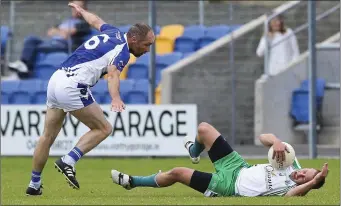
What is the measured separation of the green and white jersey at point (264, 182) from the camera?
12180 mm

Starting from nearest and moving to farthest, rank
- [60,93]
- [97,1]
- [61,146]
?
[60,93] < [61,146] < [97,1]

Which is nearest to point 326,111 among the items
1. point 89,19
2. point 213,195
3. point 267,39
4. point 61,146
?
point 267,39

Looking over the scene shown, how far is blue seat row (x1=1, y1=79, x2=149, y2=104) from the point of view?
2369 centimetres

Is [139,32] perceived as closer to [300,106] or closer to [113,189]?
[113,189]

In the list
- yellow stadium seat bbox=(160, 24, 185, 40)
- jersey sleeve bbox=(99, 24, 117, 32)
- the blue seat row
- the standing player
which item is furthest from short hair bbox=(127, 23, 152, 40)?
yellow stadium seat bbox=(160, 24, 185, 40)

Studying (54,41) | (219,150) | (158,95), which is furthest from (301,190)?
(54,41)

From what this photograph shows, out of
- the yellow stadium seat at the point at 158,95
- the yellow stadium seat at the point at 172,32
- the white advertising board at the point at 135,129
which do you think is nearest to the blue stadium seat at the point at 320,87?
the yellow stadium seat at the point at 158,95

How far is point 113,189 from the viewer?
14.9 meters

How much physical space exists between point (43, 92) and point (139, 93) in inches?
84.9

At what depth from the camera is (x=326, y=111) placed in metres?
24.2

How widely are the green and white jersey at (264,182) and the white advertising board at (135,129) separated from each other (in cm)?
988

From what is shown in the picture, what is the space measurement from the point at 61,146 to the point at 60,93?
913 cm

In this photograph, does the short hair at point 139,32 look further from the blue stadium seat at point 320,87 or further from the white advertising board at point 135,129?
the blue stadium seat at point 320,87

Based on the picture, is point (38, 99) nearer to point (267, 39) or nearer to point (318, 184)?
point (267, 39)
